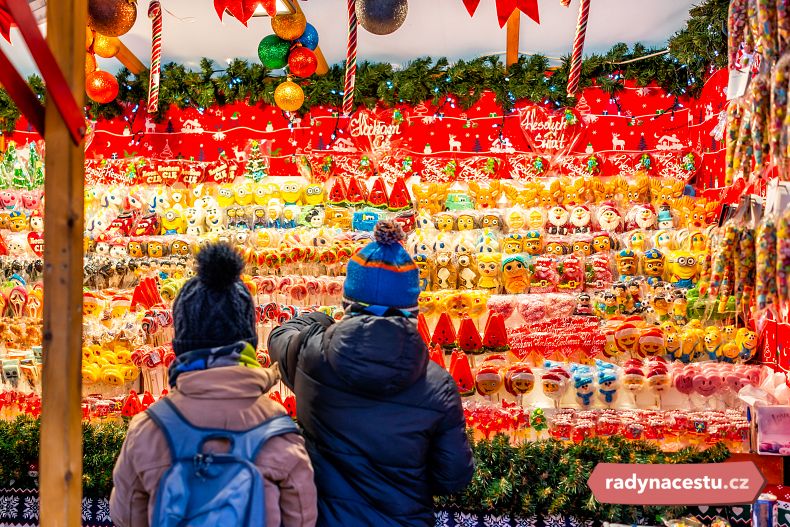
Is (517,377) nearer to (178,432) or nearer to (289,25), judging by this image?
(178,432)

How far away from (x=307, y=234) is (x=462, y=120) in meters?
1.86

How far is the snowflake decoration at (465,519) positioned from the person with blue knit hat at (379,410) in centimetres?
120

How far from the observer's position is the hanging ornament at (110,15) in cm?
392

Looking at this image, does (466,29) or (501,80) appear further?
(501,80)

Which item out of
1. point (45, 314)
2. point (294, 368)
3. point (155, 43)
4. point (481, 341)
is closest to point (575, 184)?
point (481, 341)

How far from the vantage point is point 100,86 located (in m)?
5.38

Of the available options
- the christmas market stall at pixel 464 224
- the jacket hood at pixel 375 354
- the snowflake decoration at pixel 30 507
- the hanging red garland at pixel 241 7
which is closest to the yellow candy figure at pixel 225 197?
the christmas market stall at pixel 464 224

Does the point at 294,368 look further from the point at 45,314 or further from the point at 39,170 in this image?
the point at 39,170

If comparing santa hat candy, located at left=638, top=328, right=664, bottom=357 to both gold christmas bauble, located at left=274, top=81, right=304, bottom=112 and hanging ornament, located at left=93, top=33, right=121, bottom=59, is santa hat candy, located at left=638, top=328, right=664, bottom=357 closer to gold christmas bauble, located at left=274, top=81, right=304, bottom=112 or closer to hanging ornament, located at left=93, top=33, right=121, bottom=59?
gold christmas bauble, located at left=274, top=81, right=304, bottom=112

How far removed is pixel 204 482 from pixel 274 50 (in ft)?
11.7

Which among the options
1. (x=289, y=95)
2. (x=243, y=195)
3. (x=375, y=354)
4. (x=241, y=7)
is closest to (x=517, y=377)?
(x=375, y=354)

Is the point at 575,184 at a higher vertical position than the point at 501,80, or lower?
lower

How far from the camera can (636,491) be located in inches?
132

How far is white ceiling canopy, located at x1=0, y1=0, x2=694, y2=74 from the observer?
→ 5.23 m
